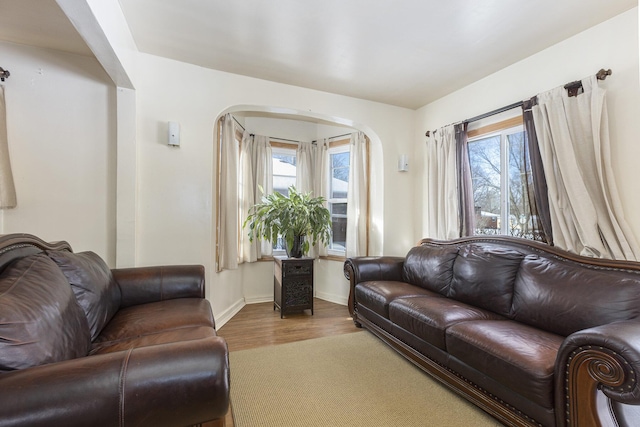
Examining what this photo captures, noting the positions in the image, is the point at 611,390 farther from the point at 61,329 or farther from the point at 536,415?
the point at 61,329

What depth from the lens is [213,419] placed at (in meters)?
0.91

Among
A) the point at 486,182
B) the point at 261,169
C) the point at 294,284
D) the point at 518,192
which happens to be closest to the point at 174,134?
the point at 261,169

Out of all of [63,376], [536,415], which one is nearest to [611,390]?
[536,415]

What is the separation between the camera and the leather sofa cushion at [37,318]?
0.88 m

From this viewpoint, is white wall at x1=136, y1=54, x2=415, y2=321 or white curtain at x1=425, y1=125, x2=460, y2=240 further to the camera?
white curtain at x1=425, y1=125, x2=460, y2=240

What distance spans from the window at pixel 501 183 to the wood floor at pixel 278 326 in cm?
177

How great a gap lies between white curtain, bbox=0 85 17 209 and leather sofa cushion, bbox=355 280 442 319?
2.99 metres

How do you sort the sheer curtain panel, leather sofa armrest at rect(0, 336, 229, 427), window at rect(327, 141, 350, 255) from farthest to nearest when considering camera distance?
window at rect(327, 141, 350, 255) → the sheer curtain panel → leather sofa armrest at rect(0, 336, 229, 427)

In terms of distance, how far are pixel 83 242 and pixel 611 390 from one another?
3456mm

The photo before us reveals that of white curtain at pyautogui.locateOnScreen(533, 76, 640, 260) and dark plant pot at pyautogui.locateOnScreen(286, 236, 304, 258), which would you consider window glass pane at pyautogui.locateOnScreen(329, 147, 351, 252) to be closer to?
dark plant pot at pyautogui.locateOnScreen(286, 236, 304, 258)

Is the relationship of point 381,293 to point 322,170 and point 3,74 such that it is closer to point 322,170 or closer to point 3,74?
point 322,170

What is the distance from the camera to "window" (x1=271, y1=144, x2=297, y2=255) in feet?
13.4

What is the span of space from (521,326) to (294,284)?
86.5 inches

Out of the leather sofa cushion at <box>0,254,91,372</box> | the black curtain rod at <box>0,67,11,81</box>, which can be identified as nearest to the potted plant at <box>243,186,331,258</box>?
the leather sofa cushion at <box>0,254,91,372</box>
